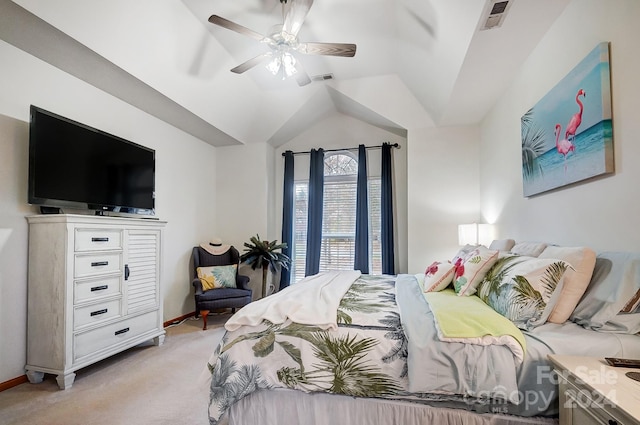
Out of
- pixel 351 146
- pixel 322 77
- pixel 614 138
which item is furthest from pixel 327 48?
pixel 351 146

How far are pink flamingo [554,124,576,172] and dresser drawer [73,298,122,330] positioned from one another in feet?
12.0

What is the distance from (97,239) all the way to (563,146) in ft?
11.7

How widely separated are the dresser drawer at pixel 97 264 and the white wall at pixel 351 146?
2.58m

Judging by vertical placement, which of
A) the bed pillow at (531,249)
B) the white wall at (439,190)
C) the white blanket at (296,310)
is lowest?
the white blanket at (296,310)

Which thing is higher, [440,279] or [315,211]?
[315,211]

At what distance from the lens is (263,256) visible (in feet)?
14.4

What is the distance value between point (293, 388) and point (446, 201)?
3.29 m

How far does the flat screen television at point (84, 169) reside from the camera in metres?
2.39

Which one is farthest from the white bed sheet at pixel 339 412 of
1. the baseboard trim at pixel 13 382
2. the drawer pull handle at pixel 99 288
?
the baseboard trim at pixel 13 382

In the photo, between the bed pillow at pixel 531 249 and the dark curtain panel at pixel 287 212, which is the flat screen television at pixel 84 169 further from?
the bed pillow at pixel 531 249

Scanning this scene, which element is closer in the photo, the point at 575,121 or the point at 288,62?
the point at 575,121

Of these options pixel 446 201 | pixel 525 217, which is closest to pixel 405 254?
pixel 446 201

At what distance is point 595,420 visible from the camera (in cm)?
98

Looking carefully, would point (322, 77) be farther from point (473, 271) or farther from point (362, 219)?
point (473, 271)
